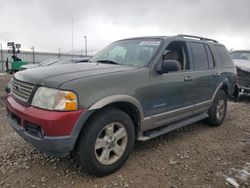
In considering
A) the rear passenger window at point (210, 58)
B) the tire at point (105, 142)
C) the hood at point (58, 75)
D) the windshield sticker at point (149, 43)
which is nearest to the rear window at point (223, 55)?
the rear passenger window at point (210, 58)

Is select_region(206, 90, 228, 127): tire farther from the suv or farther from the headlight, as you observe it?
the headlight

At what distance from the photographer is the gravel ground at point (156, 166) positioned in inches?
114

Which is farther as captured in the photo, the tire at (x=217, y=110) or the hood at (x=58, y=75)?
the tire at (x=217, y=110)

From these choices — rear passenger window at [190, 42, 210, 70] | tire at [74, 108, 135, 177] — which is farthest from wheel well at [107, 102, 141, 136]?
rear passenger window at [190, 42, 210, 70]

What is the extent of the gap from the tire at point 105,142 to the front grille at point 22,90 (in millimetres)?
797

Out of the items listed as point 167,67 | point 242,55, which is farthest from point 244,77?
point 167,67

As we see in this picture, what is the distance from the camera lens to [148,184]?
2.88 metres

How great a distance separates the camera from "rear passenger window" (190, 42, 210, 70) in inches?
176

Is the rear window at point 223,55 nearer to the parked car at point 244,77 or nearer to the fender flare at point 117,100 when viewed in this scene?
the fender flare at point 117,100

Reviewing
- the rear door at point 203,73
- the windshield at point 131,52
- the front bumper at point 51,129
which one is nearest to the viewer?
the front bumper at point 51,129

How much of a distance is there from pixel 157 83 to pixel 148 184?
139 cm

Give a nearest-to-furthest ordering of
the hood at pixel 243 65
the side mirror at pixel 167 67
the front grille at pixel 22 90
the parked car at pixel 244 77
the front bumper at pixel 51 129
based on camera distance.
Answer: the front bumper at pixel 51 129
the front grille at pixel 22 90
the side mirror at pixel 167 67
the parked car at pixel 244 77
the hood at pixel 243 65

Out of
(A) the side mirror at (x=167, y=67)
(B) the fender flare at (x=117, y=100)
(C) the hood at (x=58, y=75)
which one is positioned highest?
(A) the side mirror at (x=167, y=67)

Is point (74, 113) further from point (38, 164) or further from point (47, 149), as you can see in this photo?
point (38, 164)
